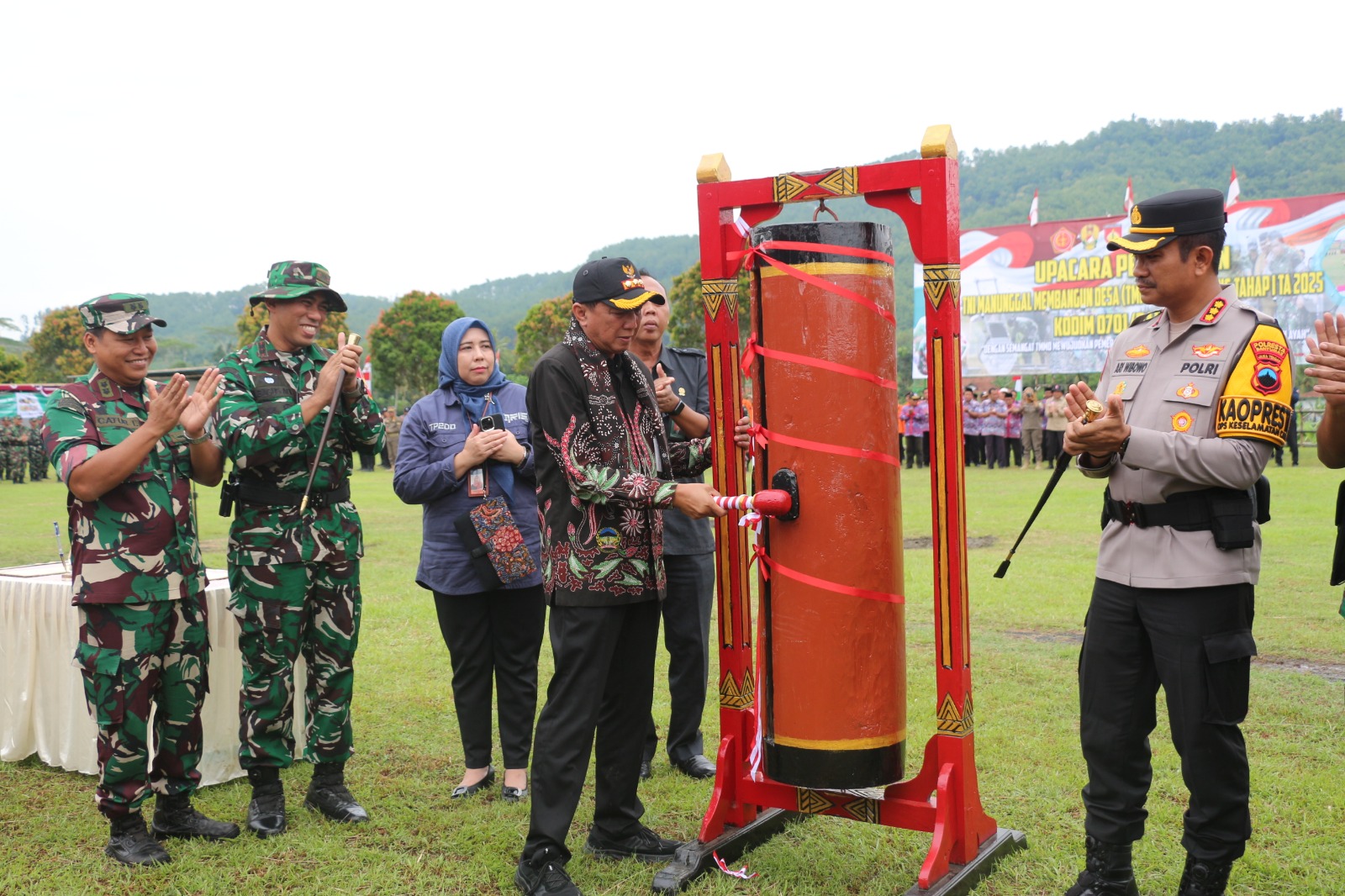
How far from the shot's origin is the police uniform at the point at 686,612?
5230mm

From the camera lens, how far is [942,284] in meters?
3.79

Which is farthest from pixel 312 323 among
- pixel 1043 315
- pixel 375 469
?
pixel 375 469

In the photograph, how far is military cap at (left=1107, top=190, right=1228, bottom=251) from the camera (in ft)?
11.1

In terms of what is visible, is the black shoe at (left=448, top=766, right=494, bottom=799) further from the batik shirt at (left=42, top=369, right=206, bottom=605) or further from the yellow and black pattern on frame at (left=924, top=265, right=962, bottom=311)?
the yellow and black pattern on frame at (left=924, top=265, right=962, bottom=311)

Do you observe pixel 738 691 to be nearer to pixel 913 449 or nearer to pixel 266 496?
pixel 266 496

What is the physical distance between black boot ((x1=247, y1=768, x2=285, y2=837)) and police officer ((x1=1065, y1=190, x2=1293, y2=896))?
3.27 metres

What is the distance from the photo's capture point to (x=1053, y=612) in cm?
859

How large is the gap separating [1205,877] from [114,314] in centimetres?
462

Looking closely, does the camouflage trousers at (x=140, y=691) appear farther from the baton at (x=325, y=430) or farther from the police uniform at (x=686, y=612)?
the police uniform at (x=686, y=612)


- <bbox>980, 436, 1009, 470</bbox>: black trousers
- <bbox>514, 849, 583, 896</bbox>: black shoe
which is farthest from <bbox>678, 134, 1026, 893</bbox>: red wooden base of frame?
<bbox>980, 436, 1009, 470</bbox>: black trousers

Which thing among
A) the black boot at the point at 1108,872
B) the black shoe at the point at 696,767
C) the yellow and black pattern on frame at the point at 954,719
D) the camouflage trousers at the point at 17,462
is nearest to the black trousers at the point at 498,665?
the black shoe at the point at 696,767

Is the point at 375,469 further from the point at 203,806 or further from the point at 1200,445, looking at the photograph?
the point at 1200,445

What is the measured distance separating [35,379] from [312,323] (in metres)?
54.6

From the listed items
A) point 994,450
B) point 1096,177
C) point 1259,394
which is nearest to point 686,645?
point 1259,394
